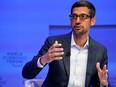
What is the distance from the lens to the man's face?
80.1 inches

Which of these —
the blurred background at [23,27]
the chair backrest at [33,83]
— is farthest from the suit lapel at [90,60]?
the blurred background at [23,27]

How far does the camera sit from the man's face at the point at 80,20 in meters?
2.04

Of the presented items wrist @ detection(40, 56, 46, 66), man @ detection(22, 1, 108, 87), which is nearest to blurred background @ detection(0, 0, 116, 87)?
man @ detection(22, 1, 108, 87)

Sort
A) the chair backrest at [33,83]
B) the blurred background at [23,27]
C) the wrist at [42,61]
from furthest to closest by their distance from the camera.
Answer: the blurred background at [23,27]
the chair backrest at [33,83]
the wrist at [42,61]

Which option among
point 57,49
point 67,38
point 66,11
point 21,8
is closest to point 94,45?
point 67,38

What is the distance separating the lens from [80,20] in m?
2.04

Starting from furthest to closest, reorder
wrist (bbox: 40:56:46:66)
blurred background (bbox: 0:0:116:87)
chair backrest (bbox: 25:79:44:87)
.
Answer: blurred background (bbox: 0:0:116:87) → chair backrest (bbox: 25:79:44:87) → wrist (bbox: 40:56:46:66)

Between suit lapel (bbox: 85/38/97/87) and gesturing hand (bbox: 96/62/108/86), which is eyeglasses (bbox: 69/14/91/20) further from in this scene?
gesturing hand (bbox: 96/62/108/86)

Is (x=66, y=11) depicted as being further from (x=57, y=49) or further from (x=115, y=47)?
(x=57, y=49)

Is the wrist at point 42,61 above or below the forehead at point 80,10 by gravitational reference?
below

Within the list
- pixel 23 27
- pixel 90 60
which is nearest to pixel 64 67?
pixel 90 60

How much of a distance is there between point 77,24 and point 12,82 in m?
1.31

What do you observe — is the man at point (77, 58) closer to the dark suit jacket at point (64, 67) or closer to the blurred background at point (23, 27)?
the dark suit jacket at point (64, 67)

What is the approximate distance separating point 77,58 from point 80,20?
0.98ft
